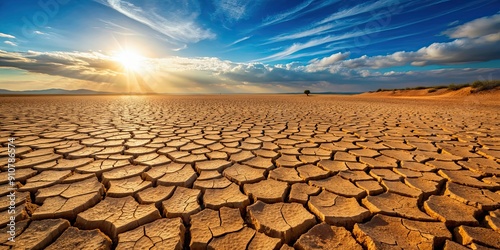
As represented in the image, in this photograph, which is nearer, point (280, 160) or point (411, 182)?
point (411, 182)

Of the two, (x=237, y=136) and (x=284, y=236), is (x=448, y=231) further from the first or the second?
(x=237, y=136)

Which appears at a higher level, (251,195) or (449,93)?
(449,93)

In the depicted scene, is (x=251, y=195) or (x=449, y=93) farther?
(x=449, y=93)

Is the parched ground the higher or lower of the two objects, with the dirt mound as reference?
lower

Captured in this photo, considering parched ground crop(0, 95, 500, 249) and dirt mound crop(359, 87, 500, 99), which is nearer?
parched ground crop(0, 95, 500, 249)

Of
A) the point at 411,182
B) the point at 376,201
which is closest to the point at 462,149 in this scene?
the point at 411,182

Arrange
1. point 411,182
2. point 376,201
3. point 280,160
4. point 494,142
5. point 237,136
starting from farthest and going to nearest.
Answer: point 237,136 → point 494,142 → point 280,160 → point 411,182 → point 376,201

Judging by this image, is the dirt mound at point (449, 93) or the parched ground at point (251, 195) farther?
the dirt mound at point (449, 93)

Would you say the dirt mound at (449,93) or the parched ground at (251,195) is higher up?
the dirt mound at (449,93)

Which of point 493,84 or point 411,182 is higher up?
point 493,84

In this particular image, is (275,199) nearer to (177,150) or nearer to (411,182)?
(411,182)

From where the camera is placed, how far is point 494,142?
2746 millimetres

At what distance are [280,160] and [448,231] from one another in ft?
4.03

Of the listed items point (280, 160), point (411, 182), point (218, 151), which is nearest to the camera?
point (411, 182)
